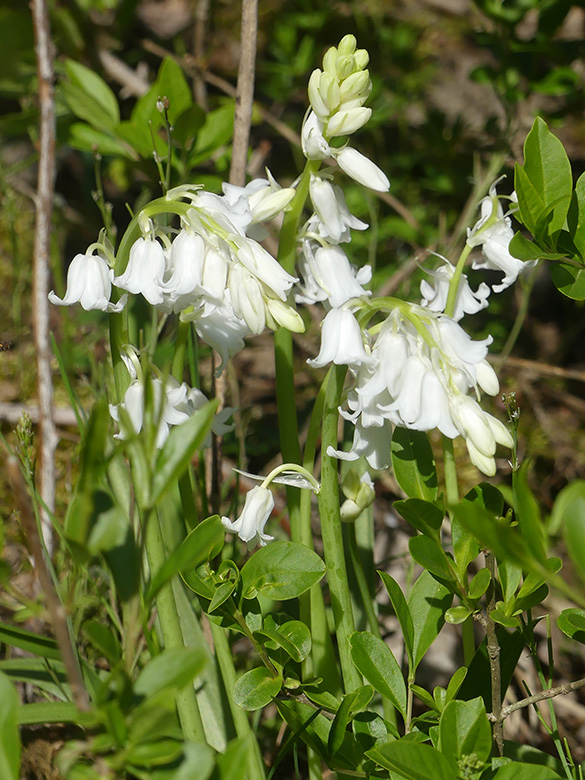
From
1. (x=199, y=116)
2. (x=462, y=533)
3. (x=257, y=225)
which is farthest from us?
(x=199, y=116)

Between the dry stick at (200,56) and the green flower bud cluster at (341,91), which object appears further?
the dry stick at (200,56)

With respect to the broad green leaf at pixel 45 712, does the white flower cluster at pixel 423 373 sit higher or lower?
higher

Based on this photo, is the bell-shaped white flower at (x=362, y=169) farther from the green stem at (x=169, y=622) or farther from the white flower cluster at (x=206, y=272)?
the green stem at (x=169, y=622)

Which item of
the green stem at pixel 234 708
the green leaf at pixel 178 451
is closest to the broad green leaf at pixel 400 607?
the green stem at pixel 234 708

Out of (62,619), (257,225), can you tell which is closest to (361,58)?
(257,225)

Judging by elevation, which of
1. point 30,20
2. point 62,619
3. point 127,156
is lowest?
point 62,619

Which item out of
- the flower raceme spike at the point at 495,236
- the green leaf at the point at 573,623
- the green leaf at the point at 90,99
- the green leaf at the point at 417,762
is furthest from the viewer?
the green leaf at the point at 90,99

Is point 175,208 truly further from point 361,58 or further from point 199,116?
point 199,116
